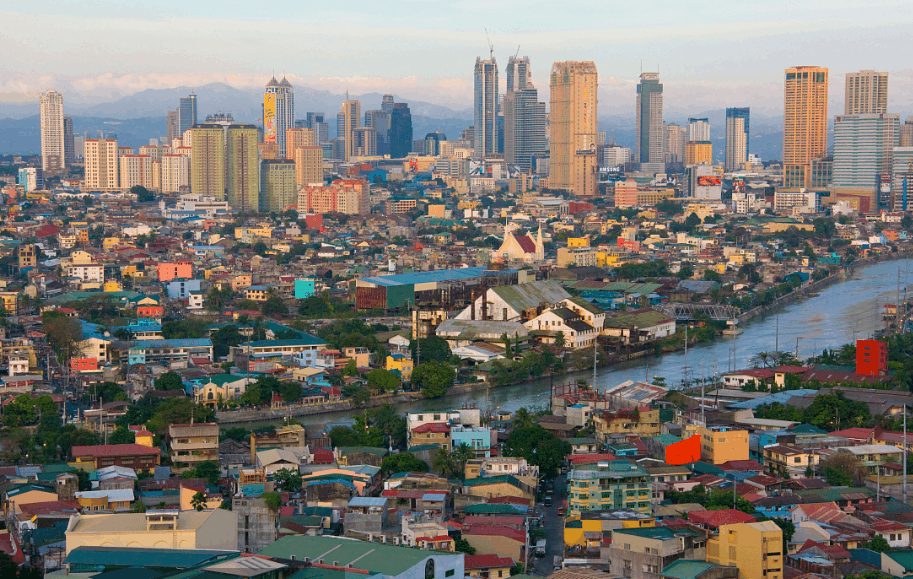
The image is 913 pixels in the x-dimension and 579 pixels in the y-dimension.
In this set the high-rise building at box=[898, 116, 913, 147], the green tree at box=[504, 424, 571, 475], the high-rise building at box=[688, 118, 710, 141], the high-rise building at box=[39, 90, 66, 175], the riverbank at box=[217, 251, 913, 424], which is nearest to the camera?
the green tree at box=[504, 424, 571, 475]

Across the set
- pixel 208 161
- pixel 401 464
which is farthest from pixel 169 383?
pixel 208 161

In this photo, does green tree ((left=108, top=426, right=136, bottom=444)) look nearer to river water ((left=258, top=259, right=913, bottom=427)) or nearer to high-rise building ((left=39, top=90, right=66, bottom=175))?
river water ((left=258, top=259, right=913, bottom=427))

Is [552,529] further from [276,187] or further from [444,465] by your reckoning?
[276,187]

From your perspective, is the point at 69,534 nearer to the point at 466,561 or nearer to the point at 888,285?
the point at 466,561

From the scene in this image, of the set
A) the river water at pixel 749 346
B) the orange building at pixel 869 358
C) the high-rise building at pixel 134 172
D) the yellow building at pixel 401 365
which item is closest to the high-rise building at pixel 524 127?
the high-rise building at pixel 134 172

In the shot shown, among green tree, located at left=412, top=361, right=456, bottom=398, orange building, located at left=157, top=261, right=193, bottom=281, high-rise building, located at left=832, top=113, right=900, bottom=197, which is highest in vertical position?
high-rise building, located at left=832, top=113, right=900, bottom=197

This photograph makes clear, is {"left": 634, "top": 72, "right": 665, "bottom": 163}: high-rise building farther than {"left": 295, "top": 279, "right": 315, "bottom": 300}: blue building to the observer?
Yes

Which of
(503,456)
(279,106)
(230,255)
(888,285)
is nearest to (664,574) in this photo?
(503,456)

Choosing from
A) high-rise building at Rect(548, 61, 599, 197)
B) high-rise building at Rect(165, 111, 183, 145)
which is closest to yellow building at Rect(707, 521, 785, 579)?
high-rise building at Rect(548, 61, 599, 197)
